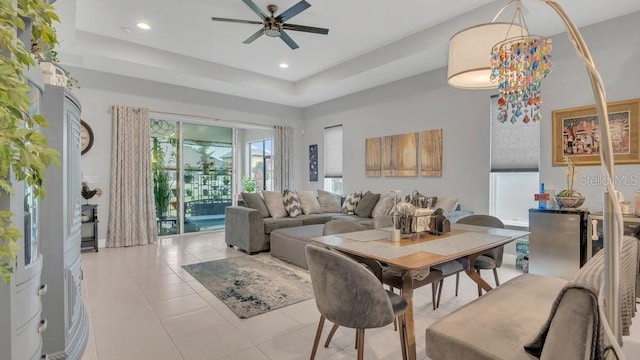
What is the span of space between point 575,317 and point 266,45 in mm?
4783

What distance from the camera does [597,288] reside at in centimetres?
101

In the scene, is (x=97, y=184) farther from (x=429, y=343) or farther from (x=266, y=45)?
(x=429, y=343)

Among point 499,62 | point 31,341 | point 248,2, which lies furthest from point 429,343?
point 248,2

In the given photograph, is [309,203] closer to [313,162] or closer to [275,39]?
[313,162]

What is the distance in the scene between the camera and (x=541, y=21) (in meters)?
3.52

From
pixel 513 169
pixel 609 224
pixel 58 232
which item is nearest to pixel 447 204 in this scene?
pixel 513 169

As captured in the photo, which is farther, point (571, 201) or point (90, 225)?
point (90, 225)

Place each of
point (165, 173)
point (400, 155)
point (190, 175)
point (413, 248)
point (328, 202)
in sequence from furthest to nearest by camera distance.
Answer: point (190, 175) < point (165, 173) < point (328, 202) < point (400, 155) < point (413, 248)

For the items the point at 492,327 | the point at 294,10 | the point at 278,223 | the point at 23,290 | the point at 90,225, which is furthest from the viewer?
the point at 90,225

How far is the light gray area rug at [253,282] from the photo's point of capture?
291 centimetres

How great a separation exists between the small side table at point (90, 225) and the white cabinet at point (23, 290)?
397 cm

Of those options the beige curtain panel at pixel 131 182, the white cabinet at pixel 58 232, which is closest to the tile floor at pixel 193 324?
the white cabinet at pixel 58 232

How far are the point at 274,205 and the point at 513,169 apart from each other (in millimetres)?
3556

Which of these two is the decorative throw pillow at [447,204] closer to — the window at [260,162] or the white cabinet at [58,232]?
the white cabinet at [58,232]
